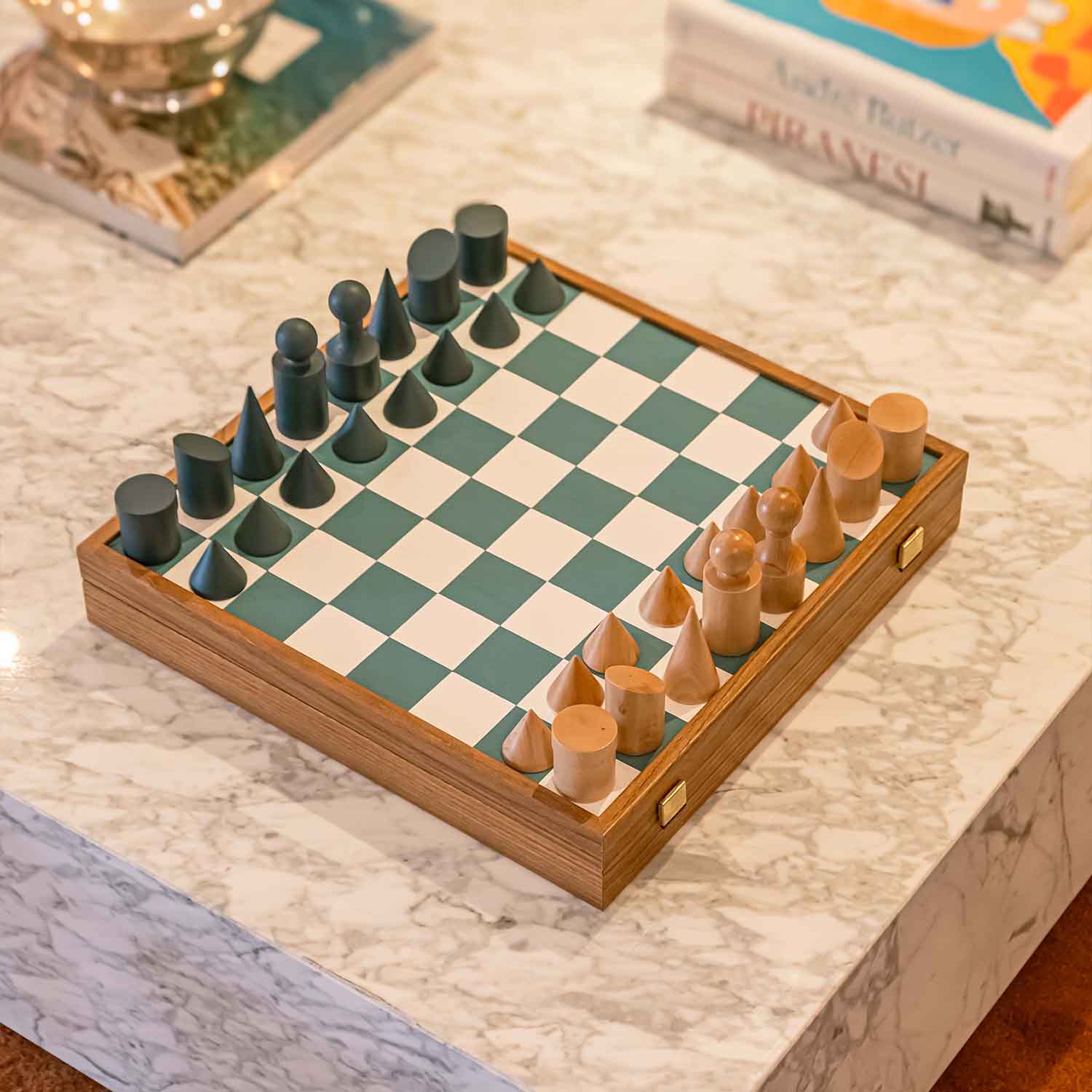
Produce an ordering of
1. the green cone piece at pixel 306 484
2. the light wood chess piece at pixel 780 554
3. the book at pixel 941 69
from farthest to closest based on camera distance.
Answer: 1. the book at pixel 941 69
2. the green cone piece at pixel 306 484
3. the light wood chess piece at pixel 780 554

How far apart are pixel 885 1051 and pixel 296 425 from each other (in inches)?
24.8

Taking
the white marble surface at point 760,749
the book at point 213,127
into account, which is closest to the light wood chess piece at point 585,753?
the white marble surface at point 760,749

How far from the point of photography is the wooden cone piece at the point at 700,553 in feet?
4.89

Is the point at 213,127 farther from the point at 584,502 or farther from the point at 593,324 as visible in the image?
the point at 584,502

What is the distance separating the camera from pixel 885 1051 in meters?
1.49

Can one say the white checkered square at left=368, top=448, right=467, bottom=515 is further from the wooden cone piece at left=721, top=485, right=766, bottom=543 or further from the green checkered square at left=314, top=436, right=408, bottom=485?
the wooden cone piece at left=721, top=485, right=766, bottom=543

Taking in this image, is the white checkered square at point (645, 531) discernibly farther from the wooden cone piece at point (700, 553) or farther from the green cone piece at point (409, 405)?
the green cone piece at point (409, 405)

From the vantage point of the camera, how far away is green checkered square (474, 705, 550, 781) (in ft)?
4.57

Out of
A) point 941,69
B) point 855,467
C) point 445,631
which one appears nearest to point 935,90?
point 941,69

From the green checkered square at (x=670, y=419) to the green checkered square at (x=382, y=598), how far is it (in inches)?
9.2

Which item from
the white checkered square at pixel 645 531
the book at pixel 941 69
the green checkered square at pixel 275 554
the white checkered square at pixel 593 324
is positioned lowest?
the white checkered square at pixel 645 531

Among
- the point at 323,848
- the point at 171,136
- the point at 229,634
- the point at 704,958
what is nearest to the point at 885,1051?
the point at 704,958

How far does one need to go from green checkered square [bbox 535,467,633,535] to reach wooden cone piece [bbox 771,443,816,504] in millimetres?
124

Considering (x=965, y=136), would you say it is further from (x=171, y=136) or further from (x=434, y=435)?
(x=171, y=136)
